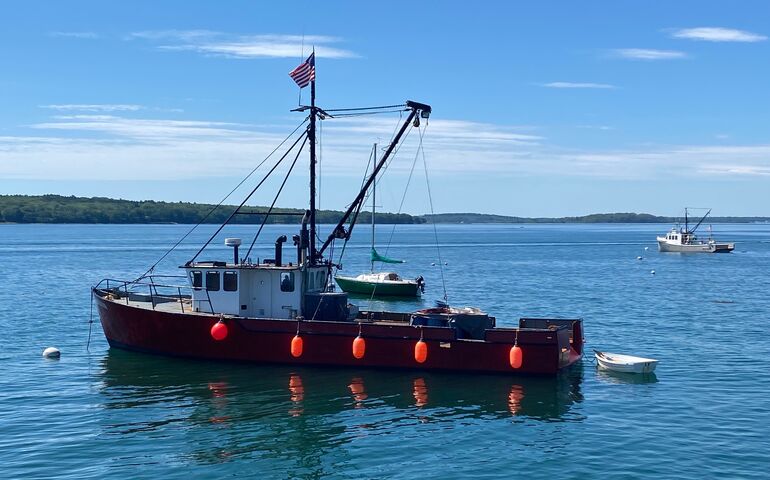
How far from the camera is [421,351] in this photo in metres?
27.4

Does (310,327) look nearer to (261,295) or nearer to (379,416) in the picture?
(261,295)

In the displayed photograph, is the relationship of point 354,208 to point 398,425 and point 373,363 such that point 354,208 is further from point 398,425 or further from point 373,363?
point 398,425

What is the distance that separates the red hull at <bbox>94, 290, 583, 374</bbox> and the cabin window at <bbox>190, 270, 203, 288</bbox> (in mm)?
1197

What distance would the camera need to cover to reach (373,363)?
92.7ft

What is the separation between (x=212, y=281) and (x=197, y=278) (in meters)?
0.64

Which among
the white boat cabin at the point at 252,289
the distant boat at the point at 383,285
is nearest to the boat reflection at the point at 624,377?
the white boat cabin at the point at 252,289

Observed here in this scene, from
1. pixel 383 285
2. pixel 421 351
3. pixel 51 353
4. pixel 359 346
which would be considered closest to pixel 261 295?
pixel 359 346

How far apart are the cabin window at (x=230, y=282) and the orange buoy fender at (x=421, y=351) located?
7282 millimetres

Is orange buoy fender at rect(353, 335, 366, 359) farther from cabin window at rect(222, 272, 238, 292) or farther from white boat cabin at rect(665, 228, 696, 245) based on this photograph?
white boat cabin at rect(665, 228, 696, 245)

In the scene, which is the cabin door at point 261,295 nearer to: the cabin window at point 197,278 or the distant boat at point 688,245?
the cabin window at point 197,278

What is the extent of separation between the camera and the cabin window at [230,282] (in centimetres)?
2961

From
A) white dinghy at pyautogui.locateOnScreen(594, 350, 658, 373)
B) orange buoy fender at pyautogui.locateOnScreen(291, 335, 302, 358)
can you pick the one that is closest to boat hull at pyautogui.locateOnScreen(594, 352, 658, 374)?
white dinghy at pyautogui.locateOnScreen(594, 350, 658, 373)

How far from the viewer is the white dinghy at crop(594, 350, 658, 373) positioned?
28.9 m

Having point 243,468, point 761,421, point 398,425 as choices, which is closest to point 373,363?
point 398,425
